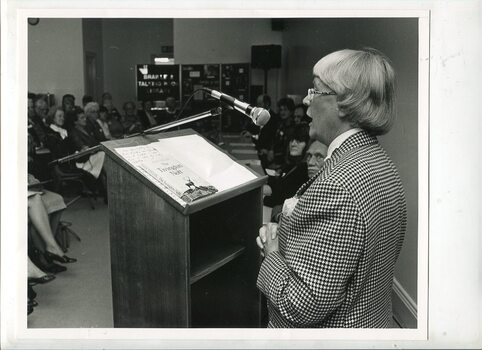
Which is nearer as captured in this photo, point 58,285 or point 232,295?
point 232,295

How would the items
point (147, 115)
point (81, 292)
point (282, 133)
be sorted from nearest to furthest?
point (147, 115) < point (81, 292) < point (282, 133)

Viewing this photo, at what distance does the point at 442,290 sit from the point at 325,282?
0.39 m

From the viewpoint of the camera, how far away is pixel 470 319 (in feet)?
3.76

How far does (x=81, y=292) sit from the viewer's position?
2.65 m

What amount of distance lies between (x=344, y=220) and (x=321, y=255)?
0.26 ft

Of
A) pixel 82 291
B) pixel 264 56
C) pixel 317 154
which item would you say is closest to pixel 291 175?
pixel 317 154

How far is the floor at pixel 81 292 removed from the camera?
2.24 meters

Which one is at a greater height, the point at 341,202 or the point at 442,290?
the point at 341,202

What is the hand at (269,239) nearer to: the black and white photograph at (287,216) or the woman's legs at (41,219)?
the black and white photograph at (287,216)

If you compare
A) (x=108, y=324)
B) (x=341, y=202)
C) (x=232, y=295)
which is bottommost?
(x=108, y=324)

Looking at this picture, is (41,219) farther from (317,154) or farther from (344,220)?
(344,220)

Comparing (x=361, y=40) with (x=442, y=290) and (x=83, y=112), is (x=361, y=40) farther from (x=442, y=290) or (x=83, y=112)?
(x=83, y=112)

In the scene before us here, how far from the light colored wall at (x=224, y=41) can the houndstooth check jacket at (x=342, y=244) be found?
13.2 feet

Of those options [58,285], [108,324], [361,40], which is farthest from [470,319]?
[58,285]
